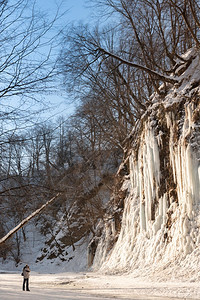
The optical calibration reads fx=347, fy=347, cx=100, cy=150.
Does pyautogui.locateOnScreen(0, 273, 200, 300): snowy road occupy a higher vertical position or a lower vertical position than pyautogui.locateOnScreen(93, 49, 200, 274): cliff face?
lower

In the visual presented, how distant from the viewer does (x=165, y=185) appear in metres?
14.5

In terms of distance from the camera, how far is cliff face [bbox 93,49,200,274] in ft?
41.0

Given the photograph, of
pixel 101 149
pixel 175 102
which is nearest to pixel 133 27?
pixel 175 102

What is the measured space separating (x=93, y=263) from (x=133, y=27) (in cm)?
1308

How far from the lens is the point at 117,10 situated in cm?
1338

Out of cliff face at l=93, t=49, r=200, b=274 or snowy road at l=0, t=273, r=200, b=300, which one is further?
cliff face at l=93, t=49, r=200, b=274

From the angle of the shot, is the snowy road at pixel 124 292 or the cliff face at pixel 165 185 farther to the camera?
the cliff face at pixel 165 185

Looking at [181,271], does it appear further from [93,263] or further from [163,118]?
[93,263]

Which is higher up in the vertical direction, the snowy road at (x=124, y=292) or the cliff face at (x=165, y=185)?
the cliff face at (x=165, y=185)

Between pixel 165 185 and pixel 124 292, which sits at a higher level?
pixel 165 185

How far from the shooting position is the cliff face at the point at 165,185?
492 inches

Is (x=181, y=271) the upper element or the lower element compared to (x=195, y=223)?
lower

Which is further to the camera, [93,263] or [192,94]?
[93,263]

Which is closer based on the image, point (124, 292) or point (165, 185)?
point (124, 292)
